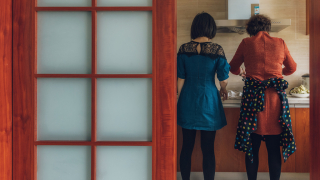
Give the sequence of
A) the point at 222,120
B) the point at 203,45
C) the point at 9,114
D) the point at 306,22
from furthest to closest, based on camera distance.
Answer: the point at 306,22 → the point at 222,120 → the point at 203,45 → the point at 9,114

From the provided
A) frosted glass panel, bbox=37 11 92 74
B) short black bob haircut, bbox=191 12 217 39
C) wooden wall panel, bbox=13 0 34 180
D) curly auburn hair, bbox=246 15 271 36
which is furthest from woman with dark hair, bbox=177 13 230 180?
wooden wall panel, bbox=13 0 34 180

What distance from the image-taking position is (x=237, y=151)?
74.0 inches

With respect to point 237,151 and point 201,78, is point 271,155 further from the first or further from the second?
point 201,78

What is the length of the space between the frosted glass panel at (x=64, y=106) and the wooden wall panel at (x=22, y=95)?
0.05 m

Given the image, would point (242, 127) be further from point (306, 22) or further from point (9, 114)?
point (306, 22)

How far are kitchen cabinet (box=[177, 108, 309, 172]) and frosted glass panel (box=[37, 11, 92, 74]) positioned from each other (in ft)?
3.92

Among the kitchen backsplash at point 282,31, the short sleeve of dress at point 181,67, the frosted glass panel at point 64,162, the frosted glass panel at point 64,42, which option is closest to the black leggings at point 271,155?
the short sleeve of dress at point 181,67

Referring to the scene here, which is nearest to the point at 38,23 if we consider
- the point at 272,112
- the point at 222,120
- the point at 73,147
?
the point at 73,147

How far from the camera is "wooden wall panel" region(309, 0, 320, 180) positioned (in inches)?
36.4

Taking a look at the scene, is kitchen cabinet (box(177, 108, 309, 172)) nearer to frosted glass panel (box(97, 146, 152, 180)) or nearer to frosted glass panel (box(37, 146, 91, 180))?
frosted glass panel (box(97, 146, 152, 180))

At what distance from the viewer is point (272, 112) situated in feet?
4.83

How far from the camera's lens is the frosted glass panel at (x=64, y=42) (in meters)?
0.97

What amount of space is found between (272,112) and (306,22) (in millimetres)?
1537

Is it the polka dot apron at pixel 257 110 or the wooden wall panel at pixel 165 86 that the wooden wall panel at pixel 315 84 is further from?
the wooden wall panel at pixel 165 86
